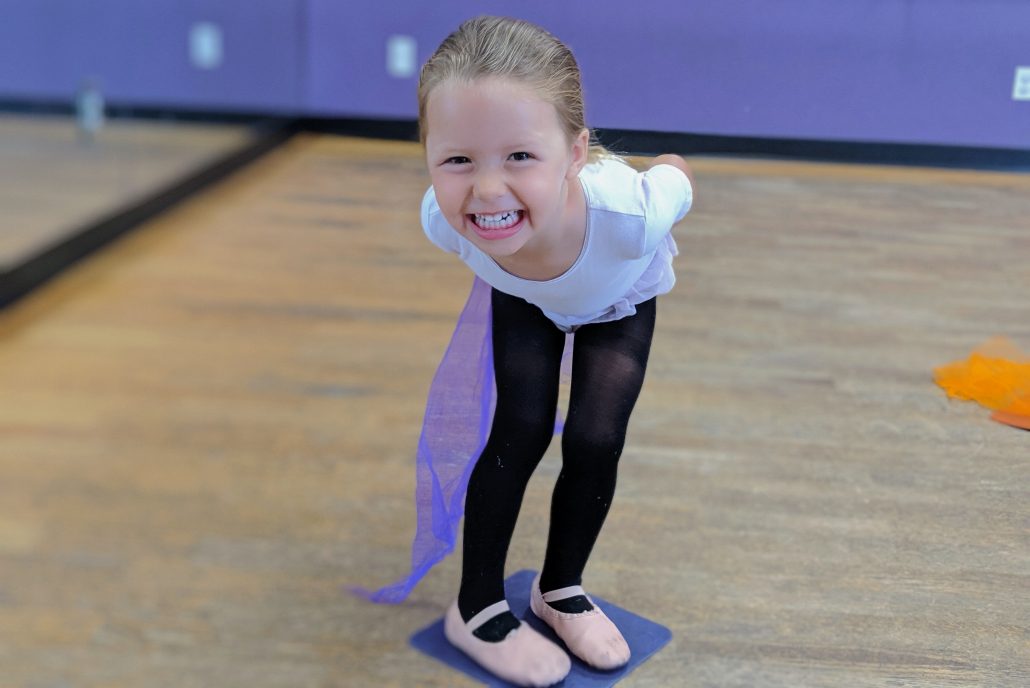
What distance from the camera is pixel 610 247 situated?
85 centimetres

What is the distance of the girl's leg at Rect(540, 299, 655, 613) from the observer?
2.99ft

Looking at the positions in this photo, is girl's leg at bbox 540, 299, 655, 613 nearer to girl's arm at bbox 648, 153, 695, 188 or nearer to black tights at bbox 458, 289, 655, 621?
black tights at bbox 458, 289, 655, 621

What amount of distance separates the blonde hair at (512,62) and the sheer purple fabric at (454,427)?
0.24 m

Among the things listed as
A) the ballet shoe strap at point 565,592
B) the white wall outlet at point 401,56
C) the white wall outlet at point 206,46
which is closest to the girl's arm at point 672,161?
the ballet shoe strap at point 565,592

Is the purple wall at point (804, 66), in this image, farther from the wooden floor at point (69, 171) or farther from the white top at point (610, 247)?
the wooden floor at point (69, 171)

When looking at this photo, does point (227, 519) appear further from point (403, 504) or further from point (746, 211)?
point (746, 211)

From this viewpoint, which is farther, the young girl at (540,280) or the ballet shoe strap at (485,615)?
the ballet shoe strap at (485,615)

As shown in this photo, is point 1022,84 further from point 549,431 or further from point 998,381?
point 549,431

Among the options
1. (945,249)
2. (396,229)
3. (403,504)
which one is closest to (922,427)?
(945,249)

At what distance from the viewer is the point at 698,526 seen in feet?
3.97

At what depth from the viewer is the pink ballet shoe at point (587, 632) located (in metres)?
0.97

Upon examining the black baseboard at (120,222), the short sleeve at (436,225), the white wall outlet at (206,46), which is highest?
the short sleeve at (436,225)

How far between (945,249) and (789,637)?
0.58 metres

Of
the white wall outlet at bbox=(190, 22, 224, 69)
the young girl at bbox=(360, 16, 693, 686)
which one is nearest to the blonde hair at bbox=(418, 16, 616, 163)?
the young girl at bbox=(360, 16, 693, 686)
